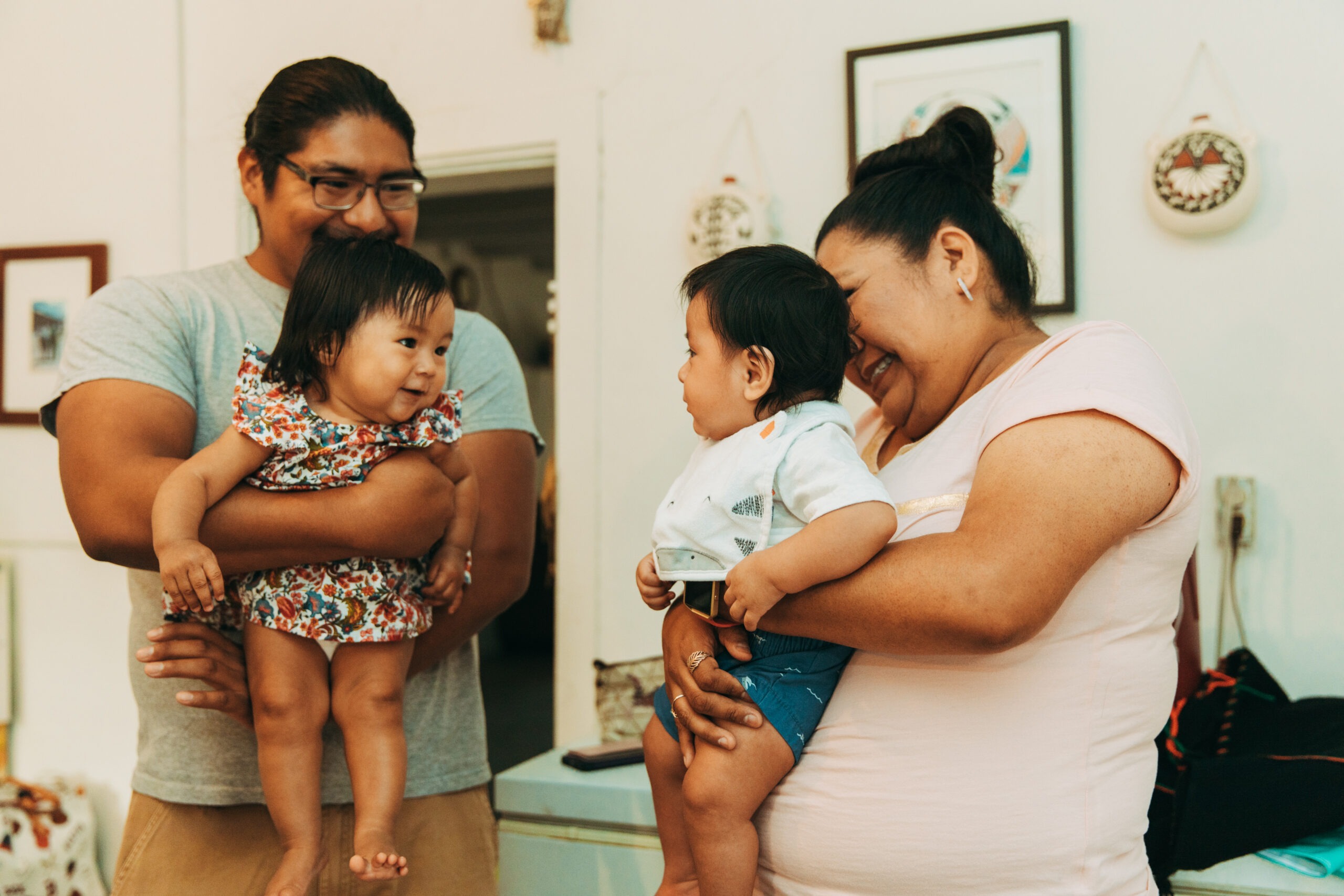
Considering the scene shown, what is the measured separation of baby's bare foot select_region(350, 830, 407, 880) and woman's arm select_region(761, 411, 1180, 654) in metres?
0.65

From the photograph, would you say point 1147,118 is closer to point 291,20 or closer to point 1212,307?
point 1212,307

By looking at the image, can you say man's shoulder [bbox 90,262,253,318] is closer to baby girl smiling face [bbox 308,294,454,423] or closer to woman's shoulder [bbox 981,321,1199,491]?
baby girl smiling face [bbox 308,294,454,423]

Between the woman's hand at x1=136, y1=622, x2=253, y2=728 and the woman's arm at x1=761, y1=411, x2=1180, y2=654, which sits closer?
the woman's arm at x1=761, y1=411, x2=1180, y2=654

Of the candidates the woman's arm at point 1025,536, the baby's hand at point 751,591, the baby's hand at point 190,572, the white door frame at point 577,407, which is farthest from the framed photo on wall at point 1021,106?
the baby's hand at point 190,572

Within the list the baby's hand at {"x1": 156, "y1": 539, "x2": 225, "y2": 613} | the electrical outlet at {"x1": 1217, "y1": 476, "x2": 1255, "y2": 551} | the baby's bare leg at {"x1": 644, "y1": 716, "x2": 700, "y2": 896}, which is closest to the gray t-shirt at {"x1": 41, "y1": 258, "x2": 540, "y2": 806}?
the baby's hand at {"x1": 156, "y1": 539, "x2": 225, "y2": 613}

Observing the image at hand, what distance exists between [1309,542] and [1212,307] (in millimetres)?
575

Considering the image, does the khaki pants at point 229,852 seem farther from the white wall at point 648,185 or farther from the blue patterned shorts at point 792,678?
the white wall at point 648,185

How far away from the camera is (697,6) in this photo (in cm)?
266

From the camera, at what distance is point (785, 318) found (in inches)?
46.4

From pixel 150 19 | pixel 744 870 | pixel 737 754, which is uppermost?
pixel 150 19

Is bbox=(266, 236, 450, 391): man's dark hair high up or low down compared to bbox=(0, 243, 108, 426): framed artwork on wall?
down

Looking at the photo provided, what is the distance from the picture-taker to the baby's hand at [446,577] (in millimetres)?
1364

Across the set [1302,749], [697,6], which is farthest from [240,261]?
[1302,749]

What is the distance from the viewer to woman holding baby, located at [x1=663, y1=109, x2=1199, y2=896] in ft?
3.19
